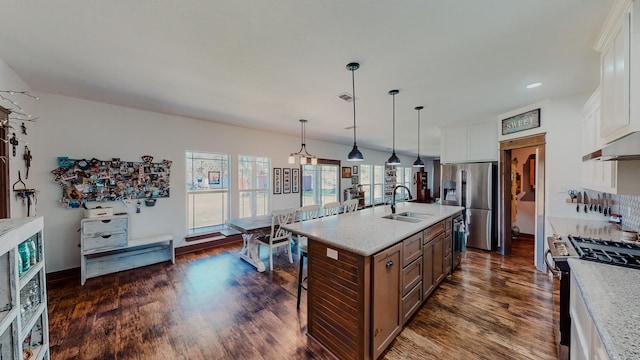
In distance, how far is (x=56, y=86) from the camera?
2.85 meters

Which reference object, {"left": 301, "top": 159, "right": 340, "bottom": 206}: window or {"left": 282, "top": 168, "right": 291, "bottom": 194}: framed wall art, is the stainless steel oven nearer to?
{"left": 282, "top": 168, "right": 291, "bottom": 194}: framed wall art

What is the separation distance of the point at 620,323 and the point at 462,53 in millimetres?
2034

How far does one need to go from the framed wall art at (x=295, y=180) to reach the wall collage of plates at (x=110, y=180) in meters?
2.70

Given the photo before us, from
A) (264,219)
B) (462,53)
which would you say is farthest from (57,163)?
(462,53)

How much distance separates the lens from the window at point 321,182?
6422mm

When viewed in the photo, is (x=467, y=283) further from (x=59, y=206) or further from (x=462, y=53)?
(x=59, y=206)

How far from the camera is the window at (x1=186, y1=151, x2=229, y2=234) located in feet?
14.6

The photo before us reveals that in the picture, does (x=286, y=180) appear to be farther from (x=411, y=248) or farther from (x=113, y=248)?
(x=411, y=248)

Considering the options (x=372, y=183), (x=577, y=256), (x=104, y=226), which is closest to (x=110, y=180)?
(x=104, y=226)

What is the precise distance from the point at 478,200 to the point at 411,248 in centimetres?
312

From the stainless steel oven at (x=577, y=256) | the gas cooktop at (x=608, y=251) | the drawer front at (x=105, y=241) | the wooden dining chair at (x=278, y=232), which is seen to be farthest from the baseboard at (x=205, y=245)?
the gas cooktop at (x=608, y=251)

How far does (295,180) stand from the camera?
601 cm

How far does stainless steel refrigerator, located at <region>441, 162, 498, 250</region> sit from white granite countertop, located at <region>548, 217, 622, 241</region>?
48.7 inches

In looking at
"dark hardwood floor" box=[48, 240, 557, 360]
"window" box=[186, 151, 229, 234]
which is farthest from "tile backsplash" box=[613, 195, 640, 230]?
"window" box=[186, 151, 229, 234]
